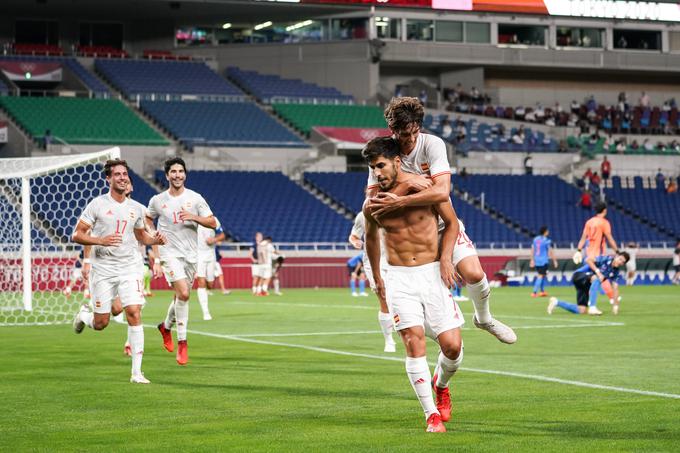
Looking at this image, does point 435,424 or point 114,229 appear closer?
point 435,424

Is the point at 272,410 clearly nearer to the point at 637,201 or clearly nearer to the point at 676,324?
the point at 676,324

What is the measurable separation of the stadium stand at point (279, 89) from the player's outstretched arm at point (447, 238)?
173ft

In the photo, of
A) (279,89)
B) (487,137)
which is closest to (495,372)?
(487,137)

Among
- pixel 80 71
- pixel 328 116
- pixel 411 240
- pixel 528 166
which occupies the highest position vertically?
pixel 80 71

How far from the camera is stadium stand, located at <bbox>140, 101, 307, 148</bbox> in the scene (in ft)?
183

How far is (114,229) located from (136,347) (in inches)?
63.7

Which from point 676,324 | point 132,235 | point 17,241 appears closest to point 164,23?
point 17,241

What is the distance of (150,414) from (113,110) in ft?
154

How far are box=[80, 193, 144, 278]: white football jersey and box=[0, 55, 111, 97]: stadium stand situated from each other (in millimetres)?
44941

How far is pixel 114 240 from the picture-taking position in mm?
13914

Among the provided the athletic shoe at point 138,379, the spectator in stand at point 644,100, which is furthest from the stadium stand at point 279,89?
the athletic shoe at point 138,379

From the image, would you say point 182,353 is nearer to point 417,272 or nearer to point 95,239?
point 95,239

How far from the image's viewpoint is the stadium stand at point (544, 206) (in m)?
53.7

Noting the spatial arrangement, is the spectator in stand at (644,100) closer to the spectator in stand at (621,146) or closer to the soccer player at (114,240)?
the spectator in stand at (621,146)
